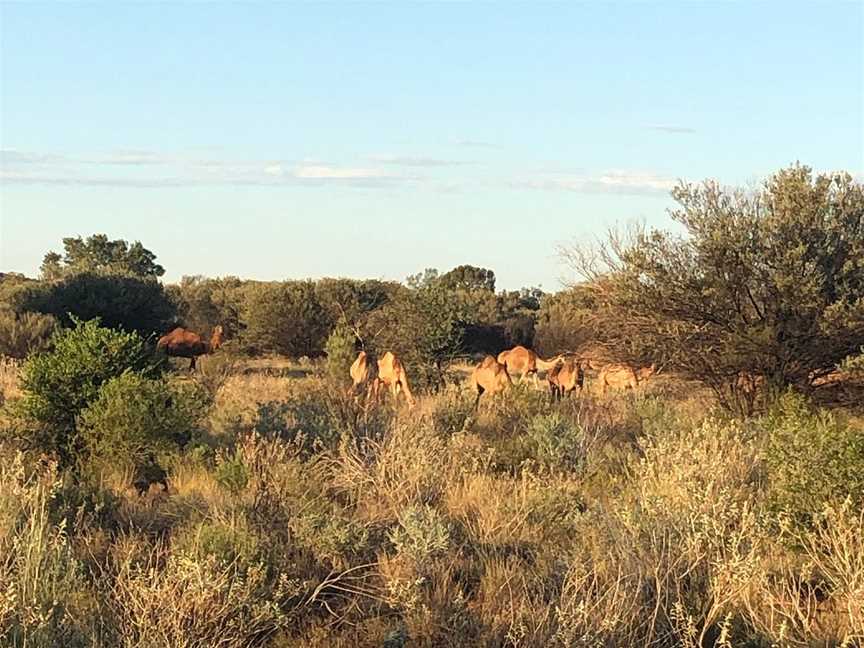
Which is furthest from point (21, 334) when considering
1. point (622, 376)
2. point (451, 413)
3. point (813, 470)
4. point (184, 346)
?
point (813, 470)

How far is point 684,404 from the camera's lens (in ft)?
52.0

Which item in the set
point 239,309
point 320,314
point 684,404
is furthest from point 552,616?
point 239,309

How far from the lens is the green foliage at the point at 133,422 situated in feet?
35.0

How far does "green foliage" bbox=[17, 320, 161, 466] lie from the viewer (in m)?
11.2

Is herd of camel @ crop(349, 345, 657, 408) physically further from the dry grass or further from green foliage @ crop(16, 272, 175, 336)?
green foliage @ crop(16, 272, 175, 336)

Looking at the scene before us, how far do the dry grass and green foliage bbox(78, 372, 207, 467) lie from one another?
0.55 m

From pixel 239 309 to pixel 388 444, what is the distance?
1316 inches

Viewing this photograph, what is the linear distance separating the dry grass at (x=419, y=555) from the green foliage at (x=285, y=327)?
2521 cm

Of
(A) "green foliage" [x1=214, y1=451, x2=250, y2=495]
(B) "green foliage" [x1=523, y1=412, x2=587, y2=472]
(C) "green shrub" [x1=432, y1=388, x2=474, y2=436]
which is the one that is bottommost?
(C) "green shrub" [x1=432, y1=388, x2=474, y2=436]

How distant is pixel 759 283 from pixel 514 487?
20.4ft

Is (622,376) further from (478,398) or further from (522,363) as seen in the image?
(522,363)

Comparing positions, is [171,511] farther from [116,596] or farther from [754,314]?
[754,314]

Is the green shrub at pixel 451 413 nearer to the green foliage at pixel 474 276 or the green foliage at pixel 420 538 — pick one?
the green foliage at pixel 420 538

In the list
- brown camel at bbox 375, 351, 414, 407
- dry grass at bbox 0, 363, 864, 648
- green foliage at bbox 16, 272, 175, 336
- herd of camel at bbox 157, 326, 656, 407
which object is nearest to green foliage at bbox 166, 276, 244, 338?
green foliage at bbox 16, 272, 175, 336
